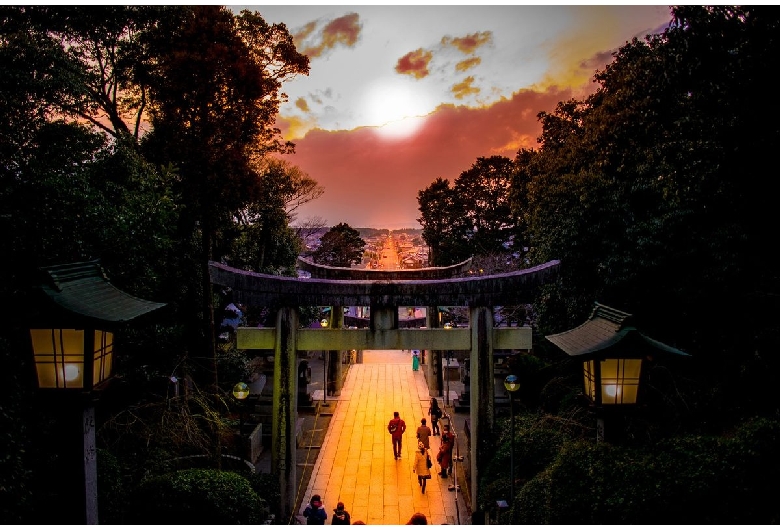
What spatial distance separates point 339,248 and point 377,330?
39.4 meters

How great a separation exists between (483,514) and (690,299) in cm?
741

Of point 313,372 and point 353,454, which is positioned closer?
point 353,454

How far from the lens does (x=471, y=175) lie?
123 ft

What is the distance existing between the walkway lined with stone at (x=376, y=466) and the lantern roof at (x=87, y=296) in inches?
334

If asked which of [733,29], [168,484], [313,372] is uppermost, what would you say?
[733,29]

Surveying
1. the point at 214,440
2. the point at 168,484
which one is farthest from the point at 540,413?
the point at 168,484

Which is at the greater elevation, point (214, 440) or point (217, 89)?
point (217, 89)

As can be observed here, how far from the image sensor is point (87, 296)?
5.32 metres

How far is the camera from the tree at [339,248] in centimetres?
4900

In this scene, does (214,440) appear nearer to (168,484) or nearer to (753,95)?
(168,484)

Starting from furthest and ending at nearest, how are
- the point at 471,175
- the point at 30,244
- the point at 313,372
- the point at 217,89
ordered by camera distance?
1. the point at 471,175
2. the point at 313,372
3. the point at 217,89
4. the point at 30,244

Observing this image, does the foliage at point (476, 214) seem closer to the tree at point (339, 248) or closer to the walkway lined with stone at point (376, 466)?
the tree at point (339, 248)

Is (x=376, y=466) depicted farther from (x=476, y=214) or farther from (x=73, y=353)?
(x=476, y=214)

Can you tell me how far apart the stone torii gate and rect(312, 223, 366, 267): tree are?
3690cm
